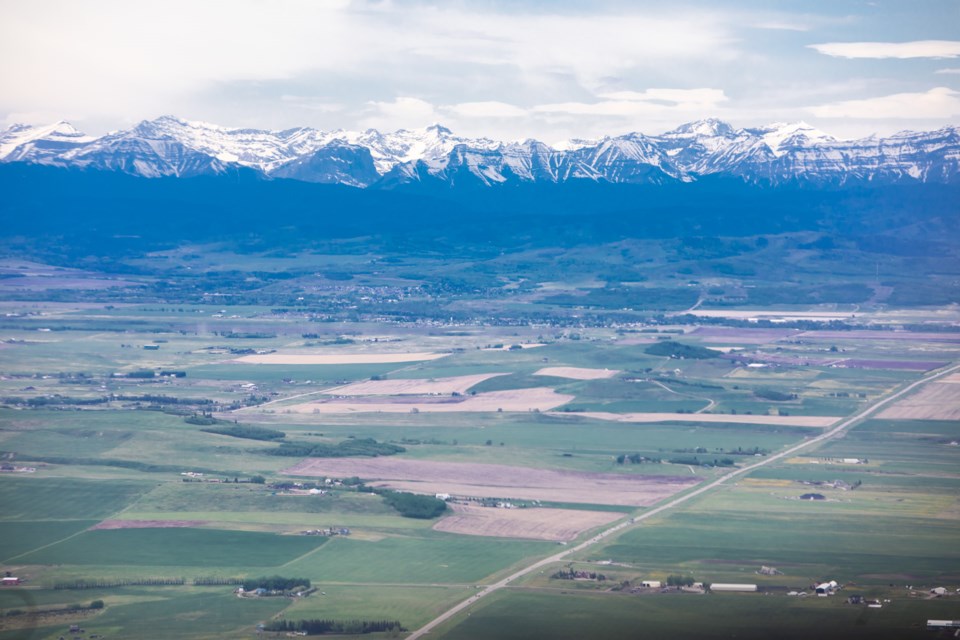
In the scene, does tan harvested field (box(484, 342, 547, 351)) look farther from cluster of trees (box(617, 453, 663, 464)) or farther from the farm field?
cluster of trees (box(617, 453, 663, 464))

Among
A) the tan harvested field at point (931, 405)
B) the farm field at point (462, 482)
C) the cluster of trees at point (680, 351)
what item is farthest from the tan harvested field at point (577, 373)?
the tan harvested field at point (931, 405)

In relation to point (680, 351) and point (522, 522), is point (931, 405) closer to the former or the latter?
point (680, 351)

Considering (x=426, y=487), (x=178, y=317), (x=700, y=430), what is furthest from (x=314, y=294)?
(x=426, y=487)

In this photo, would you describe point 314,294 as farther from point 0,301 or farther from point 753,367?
point 753,367

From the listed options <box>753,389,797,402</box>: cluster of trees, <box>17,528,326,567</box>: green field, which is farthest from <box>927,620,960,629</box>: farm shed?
<box>753,389,797,402</box>: cluster of trees

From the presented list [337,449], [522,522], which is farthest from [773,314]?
[522,522]

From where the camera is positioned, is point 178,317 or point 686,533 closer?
point 686,533
